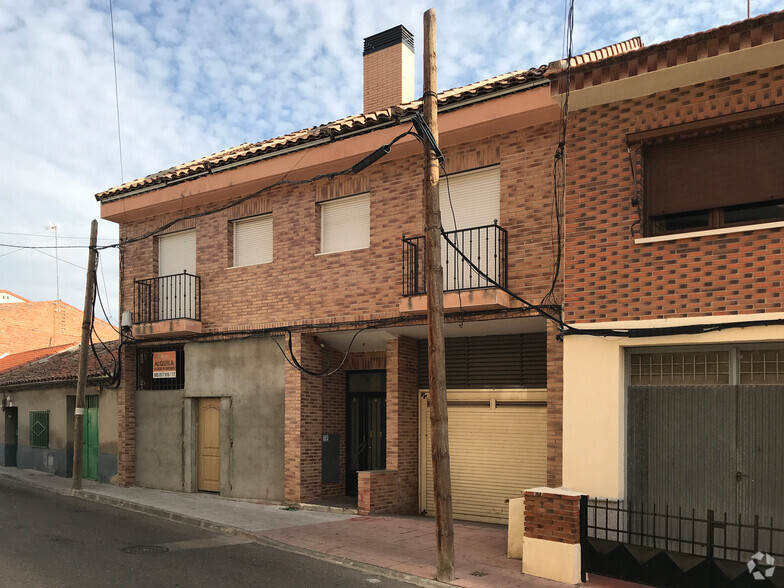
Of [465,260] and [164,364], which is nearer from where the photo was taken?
[465,260]

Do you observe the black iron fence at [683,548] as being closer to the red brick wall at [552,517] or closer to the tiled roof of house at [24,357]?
the red brick wall at [552,517]

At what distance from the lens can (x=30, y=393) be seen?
71.1 feet

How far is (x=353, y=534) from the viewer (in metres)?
10.9

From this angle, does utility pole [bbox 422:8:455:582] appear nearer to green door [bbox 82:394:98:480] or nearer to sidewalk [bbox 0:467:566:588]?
sidewalk [bbox 0:467:566:588]

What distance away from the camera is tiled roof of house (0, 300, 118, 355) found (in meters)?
33.4

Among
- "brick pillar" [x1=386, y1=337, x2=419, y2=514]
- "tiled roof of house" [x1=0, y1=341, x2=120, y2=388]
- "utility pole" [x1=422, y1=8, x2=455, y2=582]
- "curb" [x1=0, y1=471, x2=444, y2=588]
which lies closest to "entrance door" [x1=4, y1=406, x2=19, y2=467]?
"tiled roof of house" [x1=0, y1=341, x2=120, y2=388]

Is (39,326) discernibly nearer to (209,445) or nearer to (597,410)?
(209,445)

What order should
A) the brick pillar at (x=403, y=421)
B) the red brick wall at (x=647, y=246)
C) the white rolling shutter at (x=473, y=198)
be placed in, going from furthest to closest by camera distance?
the brick pillar at (x=403, y=421) → the white rolling shutter at (x=473, y=198) → the red brick wall at (x=647, y=246)

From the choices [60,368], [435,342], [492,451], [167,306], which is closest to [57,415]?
[60,368]

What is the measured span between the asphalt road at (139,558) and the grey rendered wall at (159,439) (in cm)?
335

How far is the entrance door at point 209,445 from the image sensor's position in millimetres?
15438

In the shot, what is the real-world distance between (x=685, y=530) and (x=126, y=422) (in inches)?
505

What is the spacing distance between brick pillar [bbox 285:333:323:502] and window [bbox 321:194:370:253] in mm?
1928

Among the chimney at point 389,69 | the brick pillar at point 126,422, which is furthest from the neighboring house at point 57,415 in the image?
the chimney at point 389,69
